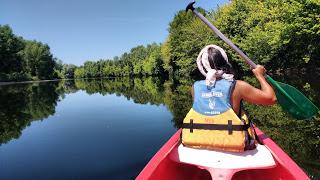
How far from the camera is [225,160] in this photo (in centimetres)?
466

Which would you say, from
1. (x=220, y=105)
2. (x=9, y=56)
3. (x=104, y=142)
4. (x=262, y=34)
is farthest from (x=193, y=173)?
(x=9, y=56)

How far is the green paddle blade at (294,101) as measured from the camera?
6.20 meters

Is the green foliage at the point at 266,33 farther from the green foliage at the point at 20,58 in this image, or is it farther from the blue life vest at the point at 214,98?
the green foliage at the point at 20,58

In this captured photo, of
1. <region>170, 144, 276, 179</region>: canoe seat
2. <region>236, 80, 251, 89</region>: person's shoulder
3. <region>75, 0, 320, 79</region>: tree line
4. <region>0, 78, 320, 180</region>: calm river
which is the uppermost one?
<region>75, 0, 320, 79</region>: tree line

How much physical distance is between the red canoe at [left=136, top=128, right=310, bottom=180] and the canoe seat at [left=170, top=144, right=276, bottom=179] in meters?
0.07

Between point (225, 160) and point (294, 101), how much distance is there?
2136mm

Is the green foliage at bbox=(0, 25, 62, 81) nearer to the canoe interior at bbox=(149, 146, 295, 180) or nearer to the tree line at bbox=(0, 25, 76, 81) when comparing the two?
the tree line at bbox=(0, 25, 76, 81)

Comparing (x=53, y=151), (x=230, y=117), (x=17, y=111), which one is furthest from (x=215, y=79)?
(x=17, y=111)

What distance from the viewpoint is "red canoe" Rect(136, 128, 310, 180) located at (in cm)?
496

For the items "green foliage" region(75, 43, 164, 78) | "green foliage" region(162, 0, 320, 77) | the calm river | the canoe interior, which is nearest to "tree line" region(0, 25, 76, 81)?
"green foliage" region(75, 43, 164, 78)

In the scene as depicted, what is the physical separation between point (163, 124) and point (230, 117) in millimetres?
10549

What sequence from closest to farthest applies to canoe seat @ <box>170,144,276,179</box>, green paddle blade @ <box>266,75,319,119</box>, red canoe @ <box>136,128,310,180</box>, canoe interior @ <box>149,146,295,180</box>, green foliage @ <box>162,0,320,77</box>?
canoe seat @ <box>170,144,276,179</box> < red canoe @ <box>136,128,310,180</box> < canoe interior @ <box>149,146,295,180</box> < green paddle blade @ <box>266,75,319,119</box> < green foliage @ <box>162,0,320,77</box>

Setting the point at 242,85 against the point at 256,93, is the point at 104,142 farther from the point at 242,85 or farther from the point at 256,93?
the point at 256,93

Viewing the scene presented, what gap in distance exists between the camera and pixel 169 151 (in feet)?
17.5
